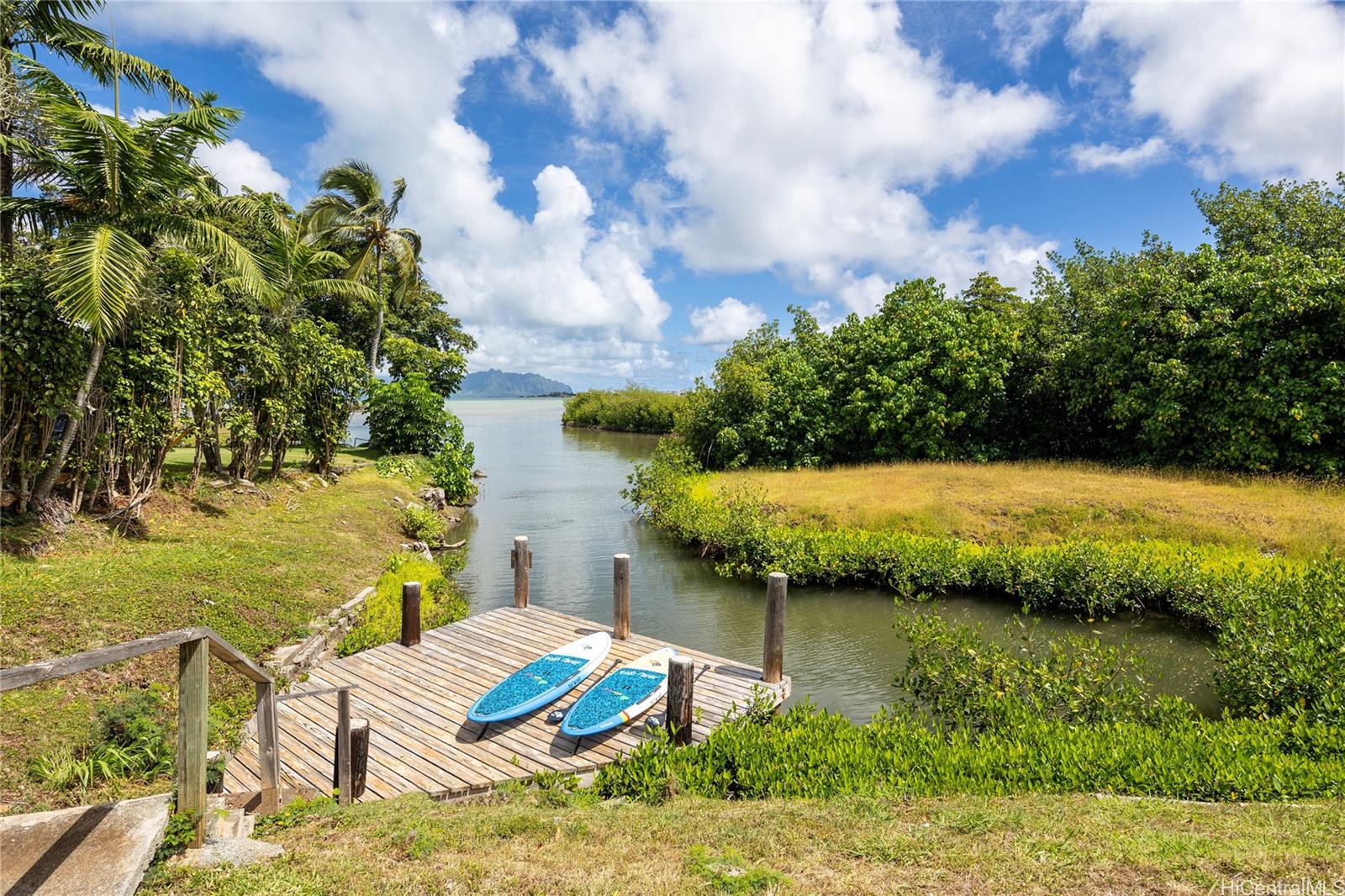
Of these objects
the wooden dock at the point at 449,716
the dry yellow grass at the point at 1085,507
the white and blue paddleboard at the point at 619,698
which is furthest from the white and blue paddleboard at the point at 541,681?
the dry yellow grass at the point at 1085,507

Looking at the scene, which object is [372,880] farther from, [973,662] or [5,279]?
[5,279]

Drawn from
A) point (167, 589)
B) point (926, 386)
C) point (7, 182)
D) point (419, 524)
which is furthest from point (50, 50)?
point (926, 386)

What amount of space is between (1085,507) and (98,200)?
2402cm

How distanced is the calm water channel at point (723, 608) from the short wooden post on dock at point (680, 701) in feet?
12.6

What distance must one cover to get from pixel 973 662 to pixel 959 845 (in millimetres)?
4384

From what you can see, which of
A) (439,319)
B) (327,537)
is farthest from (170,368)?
(439,319)

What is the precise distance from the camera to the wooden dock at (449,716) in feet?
24.6

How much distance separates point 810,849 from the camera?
199 inches

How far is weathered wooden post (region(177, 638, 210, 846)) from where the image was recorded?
13.7ft

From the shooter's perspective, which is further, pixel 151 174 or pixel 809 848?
pixel 151 174

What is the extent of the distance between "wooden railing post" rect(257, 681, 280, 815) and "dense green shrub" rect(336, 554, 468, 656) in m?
5.63

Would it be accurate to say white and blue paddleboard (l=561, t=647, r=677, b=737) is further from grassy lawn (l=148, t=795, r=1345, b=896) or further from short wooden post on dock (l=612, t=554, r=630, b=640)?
grassy lawn (l=148, t=795, r=1345, b=896)

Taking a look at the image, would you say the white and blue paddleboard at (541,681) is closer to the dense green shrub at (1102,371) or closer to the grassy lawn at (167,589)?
the grassy lawn at (167,589)

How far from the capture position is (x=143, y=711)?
6922 millimetres
